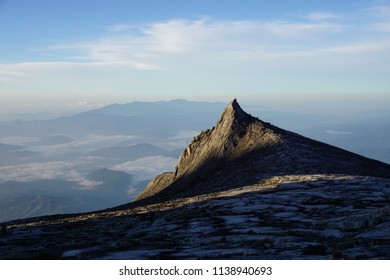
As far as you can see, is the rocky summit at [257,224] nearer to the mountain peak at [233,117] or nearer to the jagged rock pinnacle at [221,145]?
the jagged rock pinnacle at [221,145]

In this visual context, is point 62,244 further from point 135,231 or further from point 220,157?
point 220,157

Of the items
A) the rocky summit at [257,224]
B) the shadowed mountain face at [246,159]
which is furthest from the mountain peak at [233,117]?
the rocky summit at [257,224]

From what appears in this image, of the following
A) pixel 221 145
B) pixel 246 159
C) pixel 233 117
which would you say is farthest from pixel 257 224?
pixel 233 117

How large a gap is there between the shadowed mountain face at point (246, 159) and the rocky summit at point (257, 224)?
1.11ft

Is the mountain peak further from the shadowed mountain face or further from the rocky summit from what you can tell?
the rocky summit

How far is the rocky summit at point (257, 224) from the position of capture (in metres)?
18.1

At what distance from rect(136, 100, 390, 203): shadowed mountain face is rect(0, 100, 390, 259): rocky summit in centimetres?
34

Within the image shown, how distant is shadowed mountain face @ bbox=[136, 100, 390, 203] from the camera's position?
170 feet

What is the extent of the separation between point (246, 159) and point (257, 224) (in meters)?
37.1

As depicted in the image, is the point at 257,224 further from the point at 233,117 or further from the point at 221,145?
the point at 233,117

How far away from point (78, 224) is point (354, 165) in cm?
3969

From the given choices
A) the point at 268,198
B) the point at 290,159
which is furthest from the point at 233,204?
the point at 290,159

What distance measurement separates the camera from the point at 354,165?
57719 millimetres

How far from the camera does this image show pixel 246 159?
61.7 metres
